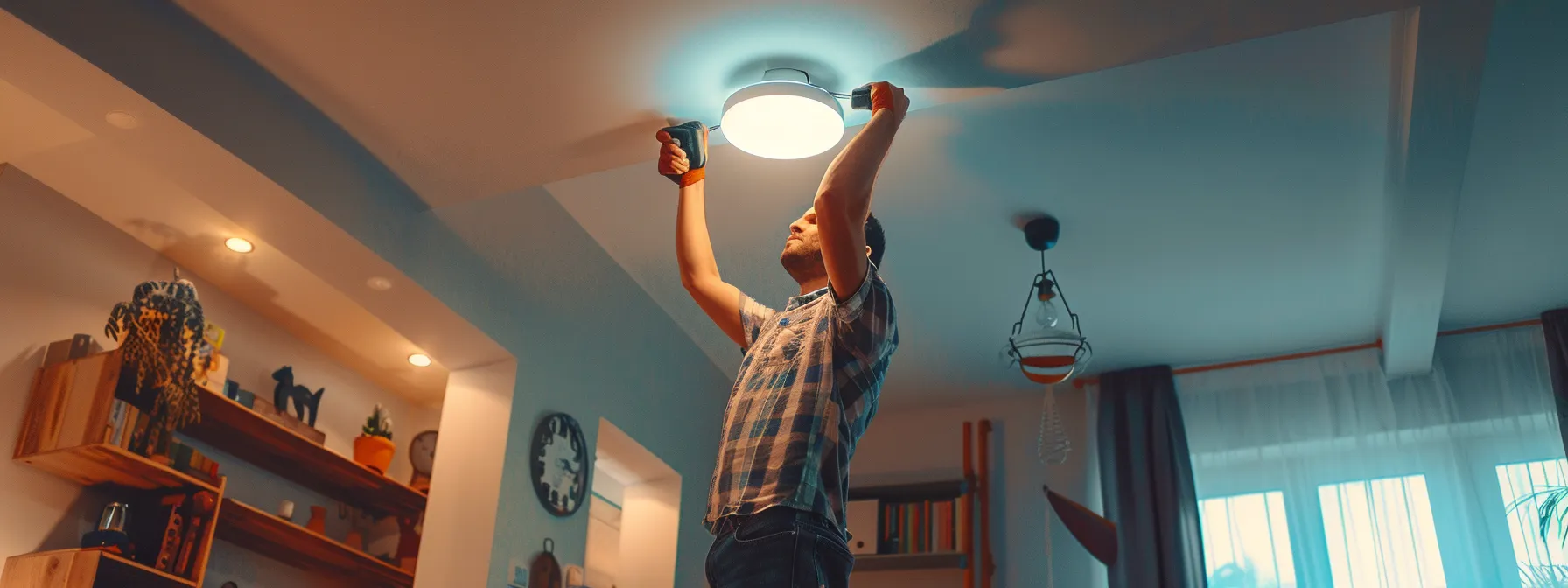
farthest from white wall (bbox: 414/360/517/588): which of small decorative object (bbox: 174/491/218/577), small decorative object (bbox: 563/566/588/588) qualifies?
small decorative object (bbox: 174/491/218/577)

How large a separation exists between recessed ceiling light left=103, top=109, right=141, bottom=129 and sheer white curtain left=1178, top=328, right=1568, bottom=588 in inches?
164

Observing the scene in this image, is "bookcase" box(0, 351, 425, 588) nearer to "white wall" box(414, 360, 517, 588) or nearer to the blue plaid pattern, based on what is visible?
"white wall" box(414, 360, 517, 588)

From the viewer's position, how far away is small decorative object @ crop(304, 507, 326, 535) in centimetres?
418

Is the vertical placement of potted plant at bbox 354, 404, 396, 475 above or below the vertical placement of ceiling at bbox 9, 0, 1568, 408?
below

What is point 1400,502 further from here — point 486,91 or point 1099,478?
point 486,91

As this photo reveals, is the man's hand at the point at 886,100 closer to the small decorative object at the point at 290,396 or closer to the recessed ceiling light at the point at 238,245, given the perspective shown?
the recessed ceiling light at the point at 238,245

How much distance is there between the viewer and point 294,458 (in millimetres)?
4078

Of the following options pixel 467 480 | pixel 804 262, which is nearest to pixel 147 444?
pixel 467 480

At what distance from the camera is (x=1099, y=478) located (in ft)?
16.8

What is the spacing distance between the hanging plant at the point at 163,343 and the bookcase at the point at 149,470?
0.08 meters

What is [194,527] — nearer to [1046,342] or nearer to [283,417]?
[283,417]

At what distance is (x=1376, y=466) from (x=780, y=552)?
3924 millimetres

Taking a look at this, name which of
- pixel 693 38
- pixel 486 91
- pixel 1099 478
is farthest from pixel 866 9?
pixel 1099 478

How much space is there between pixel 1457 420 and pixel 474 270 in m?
3.80
